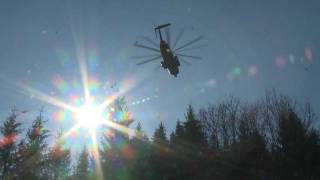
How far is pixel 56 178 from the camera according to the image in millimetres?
46125

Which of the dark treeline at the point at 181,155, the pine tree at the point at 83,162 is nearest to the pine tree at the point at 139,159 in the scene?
the dark treeline at the point at 181,155

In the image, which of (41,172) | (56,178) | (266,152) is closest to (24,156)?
(41,172)

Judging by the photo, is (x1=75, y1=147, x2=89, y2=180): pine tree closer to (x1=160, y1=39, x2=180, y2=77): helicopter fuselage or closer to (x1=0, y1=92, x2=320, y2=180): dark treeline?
(x1=0, y1=92, x2=320, y2=180): dark treeline

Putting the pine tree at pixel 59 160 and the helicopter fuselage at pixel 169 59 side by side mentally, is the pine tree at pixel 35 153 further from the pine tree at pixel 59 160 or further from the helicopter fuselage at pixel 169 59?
the helicopter fuselage at pixel 169 59

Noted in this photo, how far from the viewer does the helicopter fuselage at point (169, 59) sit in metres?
19.4

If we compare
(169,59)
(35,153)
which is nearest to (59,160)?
(35,153)

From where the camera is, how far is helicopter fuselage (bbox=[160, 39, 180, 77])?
19438 mm

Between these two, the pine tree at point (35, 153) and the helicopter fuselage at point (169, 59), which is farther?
the pine tree at point (35, 153)

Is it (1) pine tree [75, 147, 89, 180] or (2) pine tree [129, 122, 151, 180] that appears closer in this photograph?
(2) pine tree [129, 122, 151, 180]

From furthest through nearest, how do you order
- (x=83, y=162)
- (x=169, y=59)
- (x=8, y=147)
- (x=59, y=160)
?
(x=83, y=162) → (x=59, y=160) → (x=8, y=147) → (x=169, y=59)

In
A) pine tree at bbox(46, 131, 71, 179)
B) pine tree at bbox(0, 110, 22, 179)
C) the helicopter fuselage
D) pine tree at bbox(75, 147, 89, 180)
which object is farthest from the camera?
pine tree at bbox(75, 147, 89, 180)

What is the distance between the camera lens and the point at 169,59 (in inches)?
767

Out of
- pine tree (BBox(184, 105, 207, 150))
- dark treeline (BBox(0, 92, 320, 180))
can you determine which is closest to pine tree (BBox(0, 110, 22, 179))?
dark treeline (BBox(0, 92, 320, 180))

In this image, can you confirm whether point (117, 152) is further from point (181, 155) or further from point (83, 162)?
point (83, 162)
